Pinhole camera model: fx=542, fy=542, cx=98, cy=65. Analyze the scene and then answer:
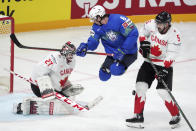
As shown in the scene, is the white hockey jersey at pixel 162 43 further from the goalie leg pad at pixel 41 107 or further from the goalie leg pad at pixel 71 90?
the goalie leg pad at pixel 41 107

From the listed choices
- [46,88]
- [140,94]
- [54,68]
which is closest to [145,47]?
[140,94]

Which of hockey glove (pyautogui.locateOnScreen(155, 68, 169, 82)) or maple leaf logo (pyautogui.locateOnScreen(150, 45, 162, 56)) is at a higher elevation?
maple leaf logo (pyautogui.locateOnScreen(150, 45, 162, 56))

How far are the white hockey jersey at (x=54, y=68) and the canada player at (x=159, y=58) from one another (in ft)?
2.71

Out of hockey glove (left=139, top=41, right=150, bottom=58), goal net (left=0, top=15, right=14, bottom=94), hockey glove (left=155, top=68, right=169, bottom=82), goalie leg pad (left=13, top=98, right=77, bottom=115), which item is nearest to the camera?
hockey glove (left=155, top=68, right=169, bottom=82)

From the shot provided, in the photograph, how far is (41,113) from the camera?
19.7 ft

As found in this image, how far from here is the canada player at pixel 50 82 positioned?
18.8 ft

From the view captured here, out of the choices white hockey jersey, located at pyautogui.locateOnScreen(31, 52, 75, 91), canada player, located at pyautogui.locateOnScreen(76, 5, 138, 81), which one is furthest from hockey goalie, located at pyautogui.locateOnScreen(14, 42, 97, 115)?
canada player, located at pyautogui.locateOnScreen(76, 5, 138, 81)

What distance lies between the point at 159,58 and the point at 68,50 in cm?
97

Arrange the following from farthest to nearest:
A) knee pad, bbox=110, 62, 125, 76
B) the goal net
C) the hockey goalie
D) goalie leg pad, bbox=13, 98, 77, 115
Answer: the goal net
knee pad, bbox=110, 62, 125, 76
goalie leg pad, bbox=13, 98, 77, 115
the hockey goalie

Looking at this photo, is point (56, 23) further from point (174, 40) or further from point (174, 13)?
point (174, 40)

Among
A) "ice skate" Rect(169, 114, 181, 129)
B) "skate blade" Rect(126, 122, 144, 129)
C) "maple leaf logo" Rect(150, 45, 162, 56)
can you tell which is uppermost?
"maple leaf logo" Rect(150, 45, 162, 56)

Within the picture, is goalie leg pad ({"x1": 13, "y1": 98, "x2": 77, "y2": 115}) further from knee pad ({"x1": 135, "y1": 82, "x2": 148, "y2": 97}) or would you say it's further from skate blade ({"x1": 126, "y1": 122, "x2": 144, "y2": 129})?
knee pad ({"x1": 135, "y1": 82, "x2": 148, "y2": 97})

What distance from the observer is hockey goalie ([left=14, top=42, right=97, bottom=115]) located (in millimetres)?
5742

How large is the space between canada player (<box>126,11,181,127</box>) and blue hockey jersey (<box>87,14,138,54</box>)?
265 millimetres
